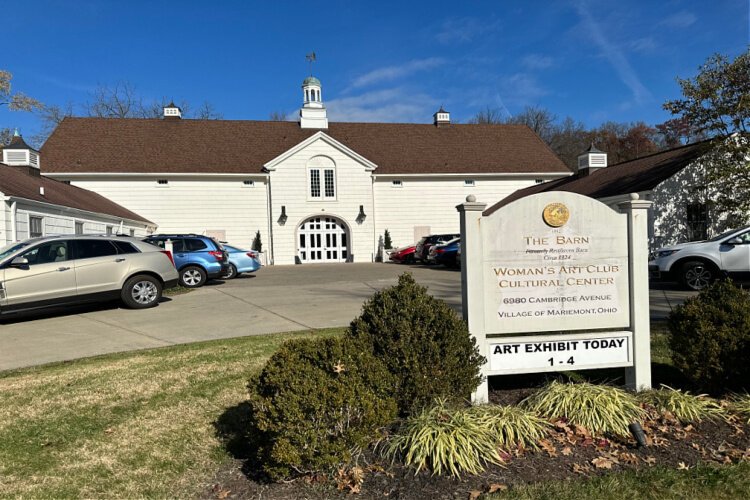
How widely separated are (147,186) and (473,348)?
1191 inches

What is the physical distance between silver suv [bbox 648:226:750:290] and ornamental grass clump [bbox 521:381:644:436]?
10.4m

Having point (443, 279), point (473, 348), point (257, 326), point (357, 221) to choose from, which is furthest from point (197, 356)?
point (357, 221)

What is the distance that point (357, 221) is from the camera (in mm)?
32406

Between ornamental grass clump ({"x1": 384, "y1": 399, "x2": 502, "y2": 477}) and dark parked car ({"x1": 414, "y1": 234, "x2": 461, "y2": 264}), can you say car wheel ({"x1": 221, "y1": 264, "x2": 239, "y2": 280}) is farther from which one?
ornamental grass clump ({"x1": 384, "y1": 399, "x2": 502, "y2": 477})

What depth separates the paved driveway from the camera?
26.7 feet

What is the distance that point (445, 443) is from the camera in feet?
11.3

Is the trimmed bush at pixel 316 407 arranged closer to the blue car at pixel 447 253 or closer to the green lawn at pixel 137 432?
the green lawn at pixel 137 432

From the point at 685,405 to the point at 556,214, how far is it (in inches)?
71.1

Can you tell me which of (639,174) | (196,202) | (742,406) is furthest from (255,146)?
(742,406)

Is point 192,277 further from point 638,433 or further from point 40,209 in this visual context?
point 638,433

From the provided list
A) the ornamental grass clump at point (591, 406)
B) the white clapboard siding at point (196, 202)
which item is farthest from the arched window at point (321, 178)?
the ornamental grass clump at point (591, 406)

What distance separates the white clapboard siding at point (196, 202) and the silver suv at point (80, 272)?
1950 cm

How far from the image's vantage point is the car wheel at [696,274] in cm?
1301

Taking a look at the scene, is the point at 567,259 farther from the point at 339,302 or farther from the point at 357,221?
the point at 357,221
